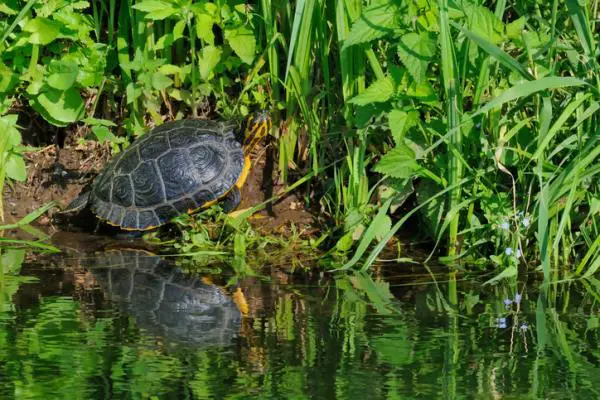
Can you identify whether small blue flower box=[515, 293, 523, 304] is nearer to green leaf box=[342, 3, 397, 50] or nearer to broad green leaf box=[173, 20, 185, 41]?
green leaf box=[342, 3, 397, 50]

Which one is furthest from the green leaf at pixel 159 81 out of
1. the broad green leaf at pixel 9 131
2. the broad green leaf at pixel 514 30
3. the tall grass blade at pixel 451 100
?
the broad green leaf at pixel 514 30

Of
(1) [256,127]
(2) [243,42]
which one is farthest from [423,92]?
(2) [243,42]

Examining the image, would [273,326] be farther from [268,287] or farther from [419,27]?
[419,27]

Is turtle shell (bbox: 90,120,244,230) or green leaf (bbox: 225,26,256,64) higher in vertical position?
green leaf (bbox: 225,26,256,64)

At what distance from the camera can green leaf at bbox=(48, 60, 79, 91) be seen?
5.82 meters

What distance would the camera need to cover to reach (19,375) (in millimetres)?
3262

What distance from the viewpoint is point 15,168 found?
5.77 metres

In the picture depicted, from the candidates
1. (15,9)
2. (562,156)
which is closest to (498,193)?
(562,156)

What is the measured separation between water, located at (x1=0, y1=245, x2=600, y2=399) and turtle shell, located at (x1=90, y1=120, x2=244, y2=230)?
69cm

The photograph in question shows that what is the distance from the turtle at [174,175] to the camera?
5.57m

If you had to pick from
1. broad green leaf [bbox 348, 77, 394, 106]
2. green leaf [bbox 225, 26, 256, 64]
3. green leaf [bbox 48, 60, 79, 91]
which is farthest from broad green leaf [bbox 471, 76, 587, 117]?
green leaf [bbox 48, 60, 79, 91]

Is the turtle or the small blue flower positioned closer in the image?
the small blue flower

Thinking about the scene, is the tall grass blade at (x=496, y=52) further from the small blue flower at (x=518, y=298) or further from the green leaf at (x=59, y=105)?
the green leaf at (x=59, y=105)

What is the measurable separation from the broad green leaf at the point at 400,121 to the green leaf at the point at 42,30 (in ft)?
7.14
